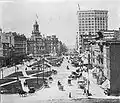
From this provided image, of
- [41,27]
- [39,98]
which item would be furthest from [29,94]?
[41,27]

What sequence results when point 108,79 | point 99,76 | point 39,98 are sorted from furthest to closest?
point 99,76, point 108,79, point 39,98

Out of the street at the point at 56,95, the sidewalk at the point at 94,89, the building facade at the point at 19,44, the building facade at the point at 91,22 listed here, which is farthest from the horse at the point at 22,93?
the building facade at the point at 91,22

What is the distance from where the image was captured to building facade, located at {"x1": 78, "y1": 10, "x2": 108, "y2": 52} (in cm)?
687

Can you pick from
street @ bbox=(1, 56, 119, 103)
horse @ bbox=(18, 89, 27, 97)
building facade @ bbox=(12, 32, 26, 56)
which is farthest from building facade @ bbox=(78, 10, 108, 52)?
horse @ bbox=(18, 89, 27, 97)

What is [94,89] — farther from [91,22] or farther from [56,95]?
[91,22]

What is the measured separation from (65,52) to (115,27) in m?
1.14

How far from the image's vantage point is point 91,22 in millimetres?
6961

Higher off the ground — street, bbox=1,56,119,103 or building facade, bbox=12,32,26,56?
building facade, bbox=12,32,26,56

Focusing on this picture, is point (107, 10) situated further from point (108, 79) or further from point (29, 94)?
point (29, 94)

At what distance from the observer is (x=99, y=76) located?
782 cm

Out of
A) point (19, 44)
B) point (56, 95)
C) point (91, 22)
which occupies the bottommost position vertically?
point (56, 95)

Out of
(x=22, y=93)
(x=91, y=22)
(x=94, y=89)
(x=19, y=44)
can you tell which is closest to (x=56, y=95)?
(x=22, y=93)

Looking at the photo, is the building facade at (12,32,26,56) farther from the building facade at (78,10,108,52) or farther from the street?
the building facade at (78,10,108,52)

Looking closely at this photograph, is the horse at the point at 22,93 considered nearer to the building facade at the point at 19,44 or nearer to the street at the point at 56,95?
the street at the point at 56,95
